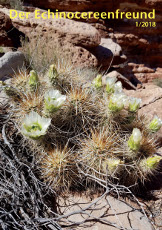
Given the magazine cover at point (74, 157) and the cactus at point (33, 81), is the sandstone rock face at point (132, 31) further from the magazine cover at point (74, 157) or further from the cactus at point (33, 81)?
the cactus at point (33, 81)

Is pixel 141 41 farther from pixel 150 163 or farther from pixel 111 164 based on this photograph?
pixel 111 164

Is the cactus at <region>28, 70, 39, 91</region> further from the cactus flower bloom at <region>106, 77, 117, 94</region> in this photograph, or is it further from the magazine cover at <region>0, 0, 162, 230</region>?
the cactus flower bloom at <region>106, 77, 117, 94</region>

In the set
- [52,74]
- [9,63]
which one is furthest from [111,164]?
[9,63]

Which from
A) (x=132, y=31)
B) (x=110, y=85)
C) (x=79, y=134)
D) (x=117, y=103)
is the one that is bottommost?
(x=79, y=134)

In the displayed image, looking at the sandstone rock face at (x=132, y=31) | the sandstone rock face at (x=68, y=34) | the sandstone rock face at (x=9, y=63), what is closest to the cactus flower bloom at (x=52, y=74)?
the sandstone rock face at (x=9, y=63)

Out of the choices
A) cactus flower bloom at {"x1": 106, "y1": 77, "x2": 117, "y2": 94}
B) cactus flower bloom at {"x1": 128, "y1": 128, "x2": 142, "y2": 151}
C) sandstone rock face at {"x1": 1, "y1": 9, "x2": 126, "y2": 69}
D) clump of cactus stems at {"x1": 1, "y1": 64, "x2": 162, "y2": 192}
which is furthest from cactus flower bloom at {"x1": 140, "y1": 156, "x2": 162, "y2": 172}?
sandstone rock face at {"x1": 1, "y1": 9, "x2": 126, "y2": 69}

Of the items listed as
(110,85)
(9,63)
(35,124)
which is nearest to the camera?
(35,124)
